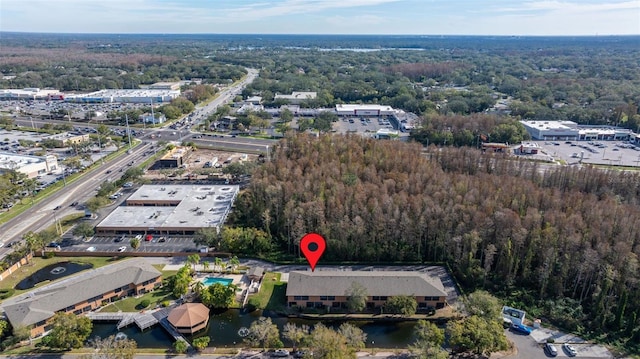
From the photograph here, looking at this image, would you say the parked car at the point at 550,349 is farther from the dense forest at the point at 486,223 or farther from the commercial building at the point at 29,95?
the commercial building at the point at 29,95

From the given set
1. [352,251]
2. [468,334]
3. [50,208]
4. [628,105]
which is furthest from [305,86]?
[468,334]

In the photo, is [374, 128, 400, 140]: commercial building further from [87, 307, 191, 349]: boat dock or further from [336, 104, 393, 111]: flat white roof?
[87, 307, 191, 349]: boat dock

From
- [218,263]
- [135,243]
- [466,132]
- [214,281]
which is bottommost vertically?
[214,281]

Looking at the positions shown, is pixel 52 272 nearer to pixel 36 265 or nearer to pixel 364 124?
pixel 36 265

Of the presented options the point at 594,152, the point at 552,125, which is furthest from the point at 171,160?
the point at 552,125

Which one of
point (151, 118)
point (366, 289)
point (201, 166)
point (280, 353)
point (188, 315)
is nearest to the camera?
point (280, 353)

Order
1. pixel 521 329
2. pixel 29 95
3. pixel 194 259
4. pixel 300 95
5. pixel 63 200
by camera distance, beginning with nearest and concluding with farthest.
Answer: pixel 521 329
pixel 194 259
pixel 63 200
pixel 300 95
pixel 29 95

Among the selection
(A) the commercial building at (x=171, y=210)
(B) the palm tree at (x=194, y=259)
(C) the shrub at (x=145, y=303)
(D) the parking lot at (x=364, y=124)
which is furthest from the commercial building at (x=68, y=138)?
(C) the shrub at (x=145, y=303)
